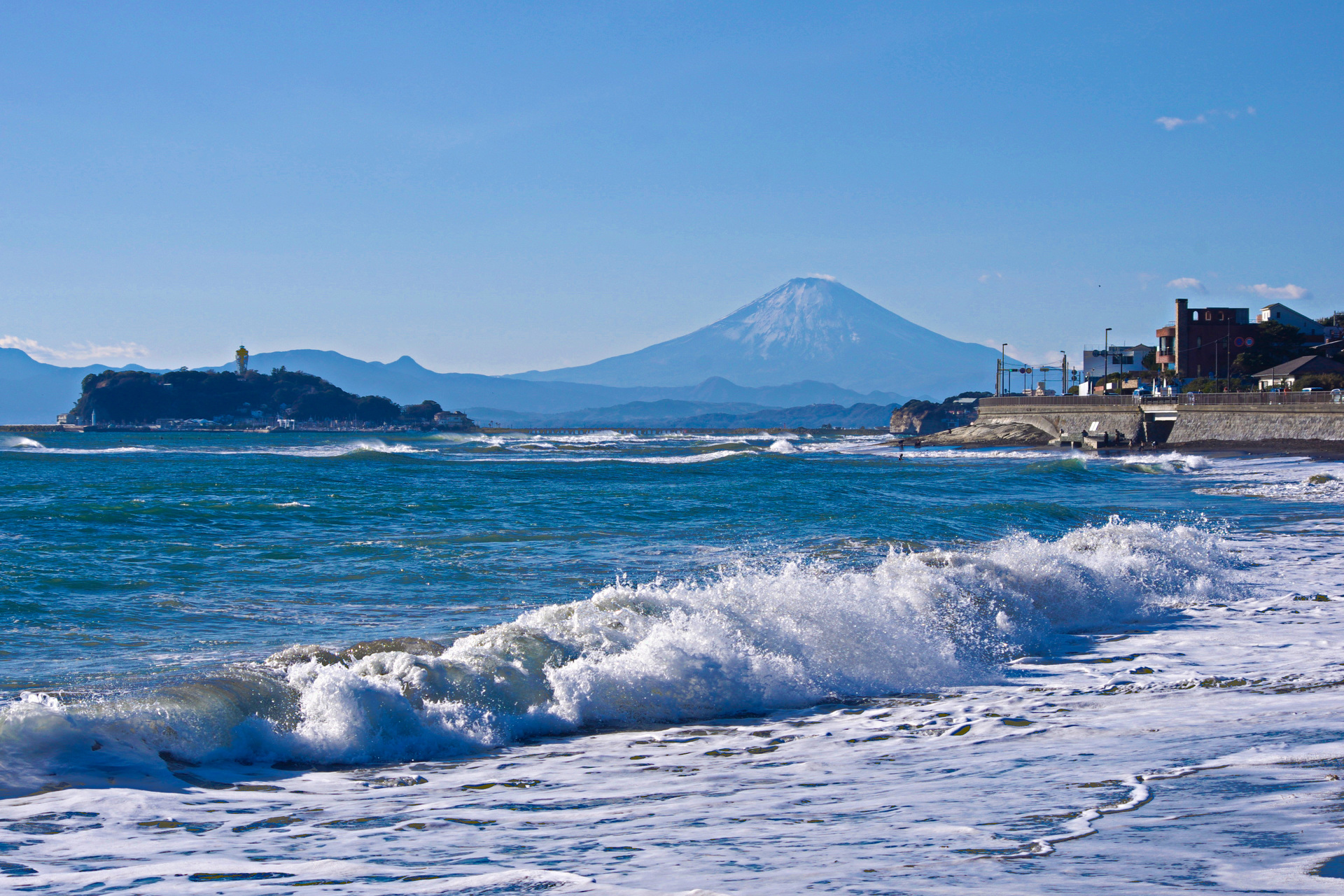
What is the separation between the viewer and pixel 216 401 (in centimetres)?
18375

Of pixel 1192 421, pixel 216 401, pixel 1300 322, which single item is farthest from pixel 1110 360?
pixel 216 401

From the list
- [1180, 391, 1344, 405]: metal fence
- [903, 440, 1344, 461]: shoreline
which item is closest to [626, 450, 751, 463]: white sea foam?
[903, 440, 1344, 461]: shoreline

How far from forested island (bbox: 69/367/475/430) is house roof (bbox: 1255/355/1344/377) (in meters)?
163

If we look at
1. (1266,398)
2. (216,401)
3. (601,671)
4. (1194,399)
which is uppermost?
(216,401)

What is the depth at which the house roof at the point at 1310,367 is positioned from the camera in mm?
66938

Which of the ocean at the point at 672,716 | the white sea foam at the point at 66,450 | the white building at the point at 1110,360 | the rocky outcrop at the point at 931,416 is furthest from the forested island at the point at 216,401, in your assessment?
the ocean at the point at 672,716

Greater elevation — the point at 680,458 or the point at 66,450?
the point at 66,450

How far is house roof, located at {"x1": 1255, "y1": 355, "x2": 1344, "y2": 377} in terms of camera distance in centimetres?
6694

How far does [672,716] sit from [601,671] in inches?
25.8

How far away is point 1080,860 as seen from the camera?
12.8 feet

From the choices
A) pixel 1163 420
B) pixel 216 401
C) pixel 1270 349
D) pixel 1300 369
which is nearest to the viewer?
pixel 1163 420

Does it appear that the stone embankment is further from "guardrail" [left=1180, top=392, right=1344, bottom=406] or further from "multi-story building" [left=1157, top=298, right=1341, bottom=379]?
"multi-story building" [left=1157, top=298, right=1341, bottom=379]

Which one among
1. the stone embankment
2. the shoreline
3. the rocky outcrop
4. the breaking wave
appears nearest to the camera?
the breaking wave

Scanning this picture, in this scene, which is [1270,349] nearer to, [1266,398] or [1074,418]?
[1074,418]
